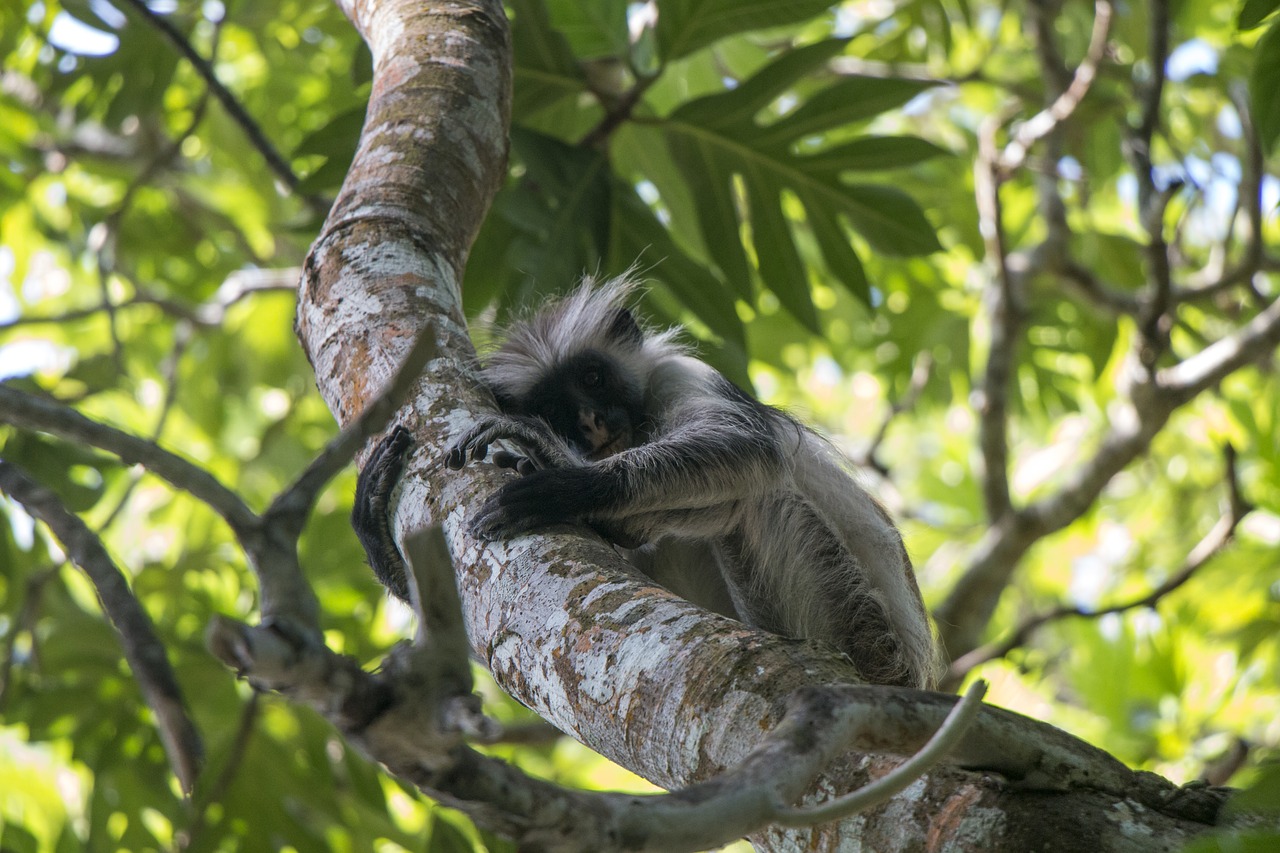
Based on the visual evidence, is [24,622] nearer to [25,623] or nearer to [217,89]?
[25,623]

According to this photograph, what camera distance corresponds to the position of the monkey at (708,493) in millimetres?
2852

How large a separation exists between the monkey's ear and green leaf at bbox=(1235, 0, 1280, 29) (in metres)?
2.23

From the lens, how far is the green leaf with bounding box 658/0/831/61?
3.81 m

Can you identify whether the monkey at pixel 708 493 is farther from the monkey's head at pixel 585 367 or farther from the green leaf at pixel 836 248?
the green leaf at pixel 836 248

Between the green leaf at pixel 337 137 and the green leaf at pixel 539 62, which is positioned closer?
the green leaf at pixel 539 62

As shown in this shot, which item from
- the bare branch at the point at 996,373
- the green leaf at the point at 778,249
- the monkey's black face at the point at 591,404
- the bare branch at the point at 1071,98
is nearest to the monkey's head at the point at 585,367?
the monkey's black face at the point at 591,404

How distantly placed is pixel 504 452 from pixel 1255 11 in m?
1.92

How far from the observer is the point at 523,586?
5.93 feet

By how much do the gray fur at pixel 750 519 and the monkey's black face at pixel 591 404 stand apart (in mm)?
61

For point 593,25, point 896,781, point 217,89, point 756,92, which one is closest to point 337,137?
point 217,89

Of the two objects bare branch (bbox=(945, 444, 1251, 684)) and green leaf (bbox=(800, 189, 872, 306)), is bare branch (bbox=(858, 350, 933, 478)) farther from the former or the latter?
green leaf (bbox=(800, 189, 872, 306))

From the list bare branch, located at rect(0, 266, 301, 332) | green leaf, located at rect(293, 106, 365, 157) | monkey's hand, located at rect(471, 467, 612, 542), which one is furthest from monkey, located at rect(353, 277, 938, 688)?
bare branch, located at rect(0, 266, 301, 332)

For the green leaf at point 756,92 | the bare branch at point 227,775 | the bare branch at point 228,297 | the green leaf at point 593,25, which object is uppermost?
the green leaf at point 593,25

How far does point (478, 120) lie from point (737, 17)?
1.45m
